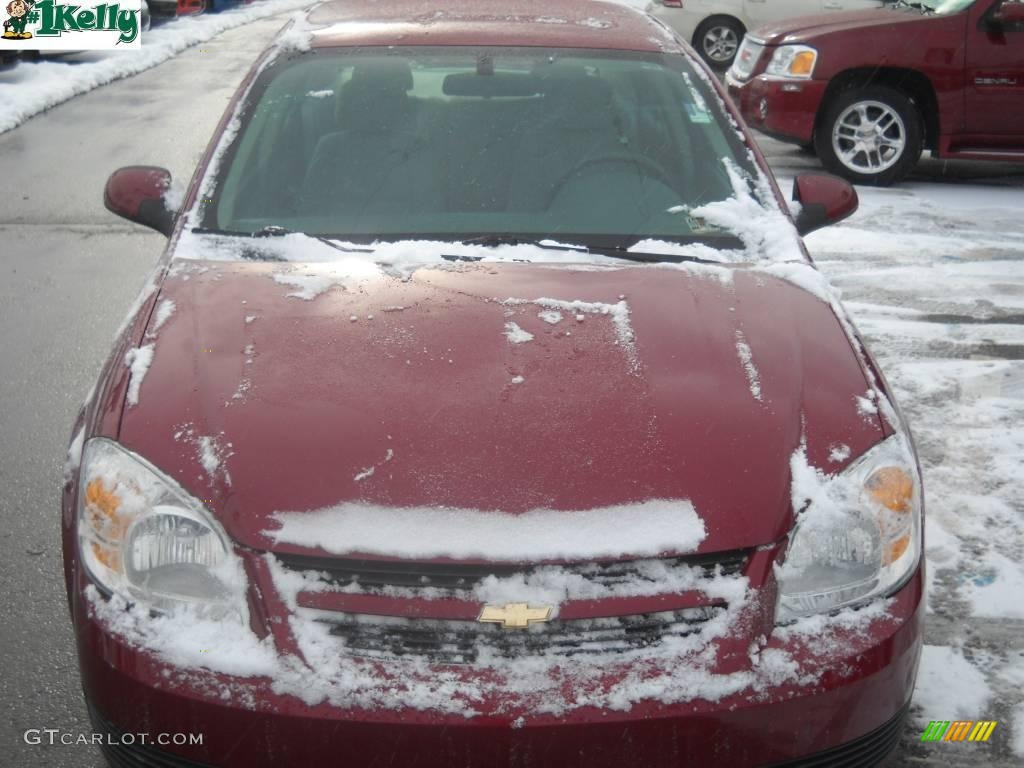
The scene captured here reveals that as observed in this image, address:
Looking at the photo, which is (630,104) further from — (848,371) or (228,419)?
(228,419)

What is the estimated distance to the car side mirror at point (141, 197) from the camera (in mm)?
3729

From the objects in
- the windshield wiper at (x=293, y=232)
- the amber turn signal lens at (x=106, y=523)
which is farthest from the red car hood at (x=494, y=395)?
the windshield wiper at (x=293, y=232)

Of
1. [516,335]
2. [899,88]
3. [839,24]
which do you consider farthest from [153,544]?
[839,24]

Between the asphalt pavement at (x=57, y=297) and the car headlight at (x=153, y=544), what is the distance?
0.82 m

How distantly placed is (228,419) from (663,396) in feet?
2.90

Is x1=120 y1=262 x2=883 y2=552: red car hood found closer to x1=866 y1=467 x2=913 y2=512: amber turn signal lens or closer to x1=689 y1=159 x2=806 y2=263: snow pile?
x1=866 y1=467 x2=913 y2=512: amber turn signal lens

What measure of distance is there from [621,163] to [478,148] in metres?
0.43

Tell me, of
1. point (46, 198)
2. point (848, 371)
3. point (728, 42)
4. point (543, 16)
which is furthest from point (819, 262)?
point (728, 42)

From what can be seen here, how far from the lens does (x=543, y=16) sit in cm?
428

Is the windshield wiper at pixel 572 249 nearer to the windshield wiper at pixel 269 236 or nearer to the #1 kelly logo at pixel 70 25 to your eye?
the windshield wiper at pixel 269 236

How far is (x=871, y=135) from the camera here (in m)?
9.58

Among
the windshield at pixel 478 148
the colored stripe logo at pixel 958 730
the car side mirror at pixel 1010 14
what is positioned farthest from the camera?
the car side mirror at pixel 1010 14

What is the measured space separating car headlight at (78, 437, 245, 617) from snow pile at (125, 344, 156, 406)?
0.21 meters

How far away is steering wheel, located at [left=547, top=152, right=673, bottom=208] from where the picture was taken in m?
3.68
